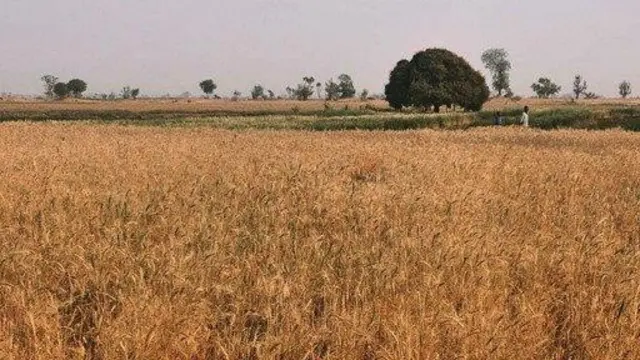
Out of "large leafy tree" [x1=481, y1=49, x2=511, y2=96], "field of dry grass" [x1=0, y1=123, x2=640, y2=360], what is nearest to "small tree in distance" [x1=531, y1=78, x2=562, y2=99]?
"large leafy tree" [x1=481, y1=49, x2=511, y2=96]

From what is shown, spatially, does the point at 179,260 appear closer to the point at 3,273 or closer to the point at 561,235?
the point at 3,273

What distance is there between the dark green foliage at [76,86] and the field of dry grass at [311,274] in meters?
190

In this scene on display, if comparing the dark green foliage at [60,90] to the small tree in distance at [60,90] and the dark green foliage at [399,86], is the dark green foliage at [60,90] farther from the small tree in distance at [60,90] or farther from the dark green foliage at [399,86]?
the dark green foliage at [399,86]

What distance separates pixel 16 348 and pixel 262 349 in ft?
3.60

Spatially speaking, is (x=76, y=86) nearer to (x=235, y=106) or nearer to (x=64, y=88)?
(x=64, y=88)

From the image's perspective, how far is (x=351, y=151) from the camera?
12.2m

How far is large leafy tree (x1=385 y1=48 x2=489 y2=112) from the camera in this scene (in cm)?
5691

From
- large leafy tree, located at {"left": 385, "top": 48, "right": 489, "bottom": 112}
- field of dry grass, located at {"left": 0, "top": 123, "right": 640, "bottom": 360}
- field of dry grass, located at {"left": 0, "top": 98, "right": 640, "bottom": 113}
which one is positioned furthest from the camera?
field of dry grass, located at {"left": 0, "top": 98, "right": 640, "bottom": 113}

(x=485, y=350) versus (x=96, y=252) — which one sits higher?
(x=96, y=252)

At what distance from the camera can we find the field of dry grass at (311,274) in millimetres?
2660

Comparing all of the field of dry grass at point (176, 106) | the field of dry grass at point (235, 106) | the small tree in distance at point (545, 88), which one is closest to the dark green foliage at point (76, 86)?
the field of dry grass at point (176, 106)

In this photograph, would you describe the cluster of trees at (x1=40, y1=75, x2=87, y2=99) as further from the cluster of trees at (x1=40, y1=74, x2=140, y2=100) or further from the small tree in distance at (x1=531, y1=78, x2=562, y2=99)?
the small tree in distance at (x1=531, y1=78, x2=562, y2=99)

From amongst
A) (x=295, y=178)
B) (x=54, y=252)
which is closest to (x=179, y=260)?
(x=54, y=252)

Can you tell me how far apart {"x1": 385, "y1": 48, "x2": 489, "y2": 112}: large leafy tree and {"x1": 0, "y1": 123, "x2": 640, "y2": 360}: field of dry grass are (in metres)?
51.5
